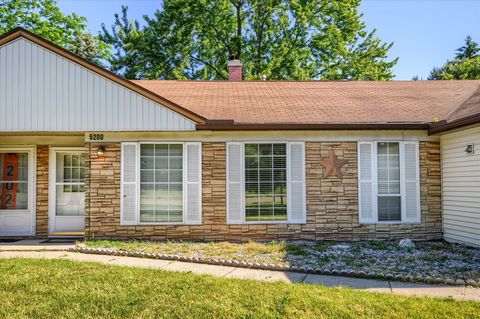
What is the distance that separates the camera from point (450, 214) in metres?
9.87

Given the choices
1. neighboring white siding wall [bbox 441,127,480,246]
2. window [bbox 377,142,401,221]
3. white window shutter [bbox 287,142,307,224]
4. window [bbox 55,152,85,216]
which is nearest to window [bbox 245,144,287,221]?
white window shutter [bbox 287,142,307,224]

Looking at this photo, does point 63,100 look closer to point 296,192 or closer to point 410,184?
point 296,192

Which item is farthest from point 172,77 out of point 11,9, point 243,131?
point 243,131

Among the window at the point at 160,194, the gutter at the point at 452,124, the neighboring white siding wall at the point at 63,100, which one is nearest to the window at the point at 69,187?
the neighboring white siding wall at the point at 63,100

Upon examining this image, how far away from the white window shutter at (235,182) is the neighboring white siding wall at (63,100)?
1.15 m

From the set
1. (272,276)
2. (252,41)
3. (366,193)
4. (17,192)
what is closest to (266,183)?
(366,193)

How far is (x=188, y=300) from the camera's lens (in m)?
5.46

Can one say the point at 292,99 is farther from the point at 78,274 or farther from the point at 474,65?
the point at 474,65

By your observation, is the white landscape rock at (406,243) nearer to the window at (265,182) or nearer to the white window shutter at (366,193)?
the white window shutter at (366,193)

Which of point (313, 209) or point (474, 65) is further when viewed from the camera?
point (474, 65)

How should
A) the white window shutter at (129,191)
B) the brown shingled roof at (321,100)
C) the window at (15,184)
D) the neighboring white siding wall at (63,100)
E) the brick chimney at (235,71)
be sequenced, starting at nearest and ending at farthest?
the neighboring white siding wall at (63,100)
the white window shutter at (129,191)
the brown shingled roof at (321,100)
the window at (15,184)
the brick chimney at (235,71)

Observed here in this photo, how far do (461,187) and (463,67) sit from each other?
23108 millimetres

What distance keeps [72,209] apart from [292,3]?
19.2 m

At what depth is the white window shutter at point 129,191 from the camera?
9875mm
